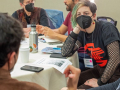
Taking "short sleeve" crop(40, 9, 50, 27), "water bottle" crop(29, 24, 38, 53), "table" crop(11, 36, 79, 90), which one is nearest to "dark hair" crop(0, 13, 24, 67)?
"table" crop(11, 36, 79, 90)

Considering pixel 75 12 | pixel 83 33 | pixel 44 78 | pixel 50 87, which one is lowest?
pixel 50 87

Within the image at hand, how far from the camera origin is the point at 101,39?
1291 mm

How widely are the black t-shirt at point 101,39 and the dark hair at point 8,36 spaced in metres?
0.87

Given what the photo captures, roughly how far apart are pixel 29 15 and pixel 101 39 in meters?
1.43

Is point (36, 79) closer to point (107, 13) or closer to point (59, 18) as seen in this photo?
point (59, 18)

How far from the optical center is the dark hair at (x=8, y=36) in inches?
19.1

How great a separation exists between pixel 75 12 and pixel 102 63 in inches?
21.6

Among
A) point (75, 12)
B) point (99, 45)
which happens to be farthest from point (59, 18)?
point (99, 45)

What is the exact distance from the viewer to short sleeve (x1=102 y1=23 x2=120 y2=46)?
1.19m

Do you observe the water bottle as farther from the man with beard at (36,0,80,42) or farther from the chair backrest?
the chair backrest

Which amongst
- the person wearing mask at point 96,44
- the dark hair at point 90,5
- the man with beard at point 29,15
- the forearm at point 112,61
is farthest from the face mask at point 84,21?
the man with beard at point 29,15

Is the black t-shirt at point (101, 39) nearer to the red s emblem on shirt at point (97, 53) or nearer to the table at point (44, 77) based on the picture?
the red s emblem on shirt at point (97, 53)

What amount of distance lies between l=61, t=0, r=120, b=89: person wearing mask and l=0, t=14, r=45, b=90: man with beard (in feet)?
2.36

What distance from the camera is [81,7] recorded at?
136cm
